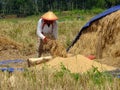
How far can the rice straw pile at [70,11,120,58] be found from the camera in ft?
35.5

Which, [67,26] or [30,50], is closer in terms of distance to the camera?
[30,50]

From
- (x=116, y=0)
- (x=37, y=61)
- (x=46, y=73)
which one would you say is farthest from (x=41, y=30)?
(x=116, y=0)

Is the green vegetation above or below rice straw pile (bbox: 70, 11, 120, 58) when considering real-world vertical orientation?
above

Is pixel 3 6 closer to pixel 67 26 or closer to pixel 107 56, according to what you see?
pixel 67 26

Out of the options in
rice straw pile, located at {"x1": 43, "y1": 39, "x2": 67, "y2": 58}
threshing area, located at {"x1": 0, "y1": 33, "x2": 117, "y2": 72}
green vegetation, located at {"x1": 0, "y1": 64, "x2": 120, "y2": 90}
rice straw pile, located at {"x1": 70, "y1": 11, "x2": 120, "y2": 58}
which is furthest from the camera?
rice straw pile, located at {"x1": 70, "y1": 11, "x2": 120, "y2": 58}

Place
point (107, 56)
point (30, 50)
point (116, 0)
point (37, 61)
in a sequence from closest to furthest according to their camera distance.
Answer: point (37, 61), point (107, 56), point (30, 50), point (116, 0)

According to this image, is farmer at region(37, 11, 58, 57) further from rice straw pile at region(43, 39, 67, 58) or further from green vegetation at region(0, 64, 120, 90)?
green vegetation at region(0, 64, 120, 90)

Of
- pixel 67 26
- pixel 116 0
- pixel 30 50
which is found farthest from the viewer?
pixel 116 0

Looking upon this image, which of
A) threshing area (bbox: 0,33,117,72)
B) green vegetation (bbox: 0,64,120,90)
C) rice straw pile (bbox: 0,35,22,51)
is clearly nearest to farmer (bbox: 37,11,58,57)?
threshing area (bbox: 0,33,117,72)

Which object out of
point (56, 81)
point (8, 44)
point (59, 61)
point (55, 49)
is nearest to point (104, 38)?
point (55, 49)

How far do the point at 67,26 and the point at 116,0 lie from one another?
121ft

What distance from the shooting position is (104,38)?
11.0 m

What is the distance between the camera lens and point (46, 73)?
22.0 feet

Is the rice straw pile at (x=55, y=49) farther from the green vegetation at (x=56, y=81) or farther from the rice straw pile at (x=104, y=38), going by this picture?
the green vegetation at (x=56, y=81)
